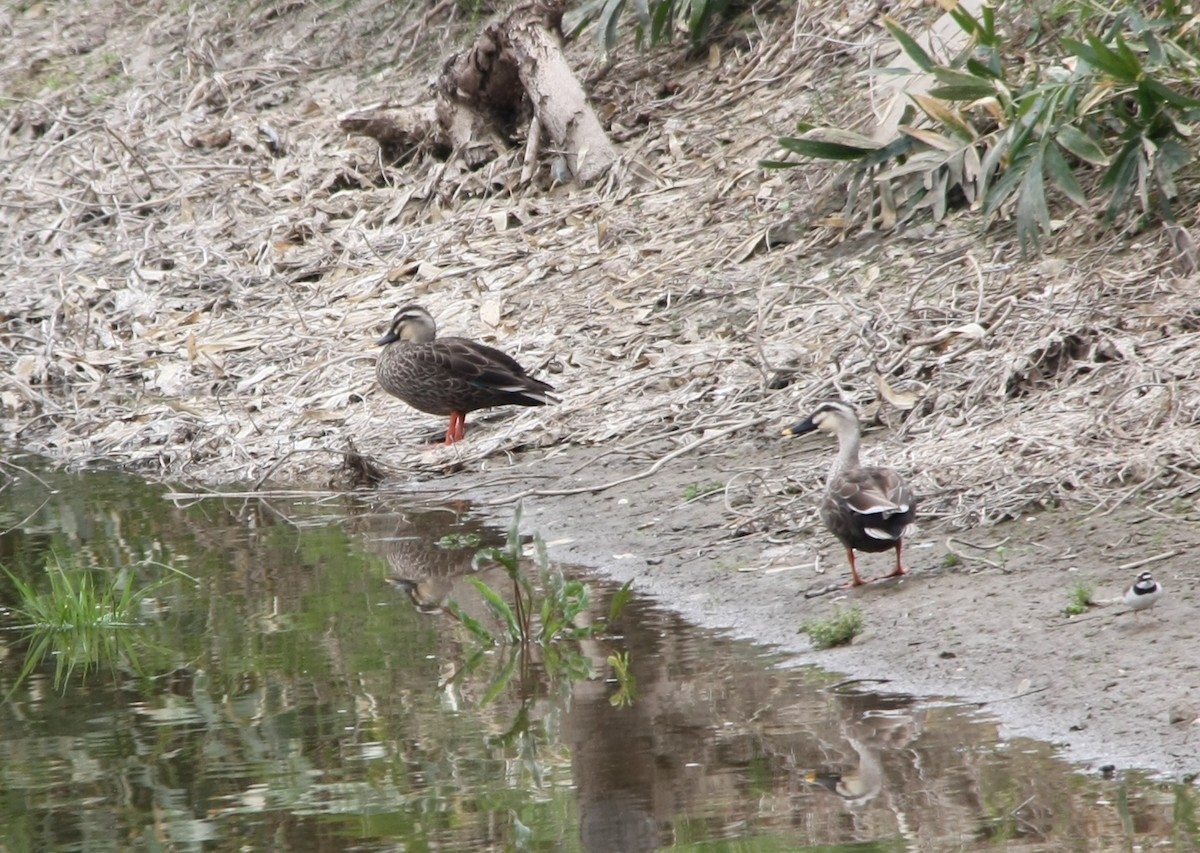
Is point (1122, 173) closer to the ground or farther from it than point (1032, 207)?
farther from it

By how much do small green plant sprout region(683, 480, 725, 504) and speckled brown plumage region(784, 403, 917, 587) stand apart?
4.57 ft

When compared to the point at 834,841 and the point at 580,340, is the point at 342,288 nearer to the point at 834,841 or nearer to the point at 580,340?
the point at 580,340

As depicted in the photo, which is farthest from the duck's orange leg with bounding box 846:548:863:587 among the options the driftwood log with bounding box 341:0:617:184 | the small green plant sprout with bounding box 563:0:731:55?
the driftwood log with bounding box 341:0:617:184

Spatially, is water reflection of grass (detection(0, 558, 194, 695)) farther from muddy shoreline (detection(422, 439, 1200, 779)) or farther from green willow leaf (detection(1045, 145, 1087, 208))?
green willow leaf (detection(1045, 145, 1087, 208))

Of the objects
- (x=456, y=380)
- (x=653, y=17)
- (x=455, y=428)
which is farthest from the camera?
(x=653, y=17)

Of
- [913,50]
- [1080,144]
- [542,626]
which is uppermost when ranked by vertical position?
[913,50]

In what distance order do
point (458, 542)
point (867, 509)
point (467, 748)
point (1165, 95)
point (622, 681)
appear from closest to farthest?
point (467, 748) → point (622, 681) → point (867, 509) → point (458, 542) → point (1165, 95)

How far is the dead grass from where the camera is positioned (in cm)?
870

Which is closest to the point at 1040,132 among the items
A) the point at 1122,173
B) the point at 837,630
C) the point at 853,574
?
the point at 1122,173

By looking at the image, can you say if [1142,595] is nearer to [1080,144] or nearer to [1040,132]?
[1080,144]

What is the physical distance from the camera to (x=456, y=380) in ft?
35.2

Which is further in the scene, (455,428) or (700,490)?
(455,428)

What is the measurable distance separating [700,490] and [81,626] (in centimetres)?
318

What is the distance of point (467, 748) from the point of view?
5.59 m
